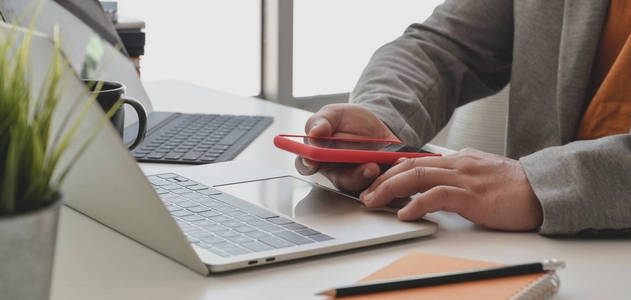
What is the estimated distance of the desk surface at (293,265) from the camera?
1.75 ft

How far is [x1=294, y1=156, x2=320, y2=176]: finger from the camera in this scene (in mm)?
805

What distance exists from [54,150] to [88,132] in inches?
5.3

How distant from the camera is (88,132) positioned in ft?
1.47

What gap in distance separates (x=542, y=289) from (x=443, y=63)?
2.60ft

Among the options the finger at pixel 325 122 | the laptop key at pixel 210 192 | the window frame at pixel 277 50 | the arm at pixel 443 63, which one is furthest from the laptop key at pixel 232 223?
the window frame at pixel 277 50

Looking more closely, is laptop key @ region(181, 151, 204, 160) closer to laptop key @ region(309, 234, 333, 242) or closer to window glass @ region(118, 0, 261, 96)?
laptop key @ region(309, 234, 333, 242)

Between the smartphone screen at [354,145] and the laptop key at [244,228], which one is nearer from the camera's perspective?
the laptop key at [244,228]

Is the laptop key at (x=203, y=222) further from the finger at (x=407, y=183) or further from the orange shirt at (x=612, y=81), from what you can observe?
the orange shirt at (x=612, y=81)

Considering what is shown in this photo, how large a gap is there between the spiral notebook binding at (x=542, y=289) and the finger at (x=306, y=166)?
339 mm

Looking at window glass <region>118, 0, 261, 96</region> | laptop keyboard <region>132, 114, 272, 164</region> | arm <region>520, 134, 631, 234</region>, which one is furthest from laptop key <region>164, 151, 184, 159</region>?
window glass <region>118, 0, 261, 96</region>

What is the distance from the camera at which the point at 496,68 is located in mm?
1344

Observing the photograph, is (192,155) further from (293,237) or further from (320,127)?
(293,237)

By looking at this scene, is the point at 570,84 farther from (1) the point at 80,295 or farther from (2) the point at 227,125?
(1) the point at 80,295

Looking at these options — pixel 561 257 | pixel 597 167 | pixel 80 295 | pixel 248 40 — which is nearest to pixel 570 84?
pixel 597 167
